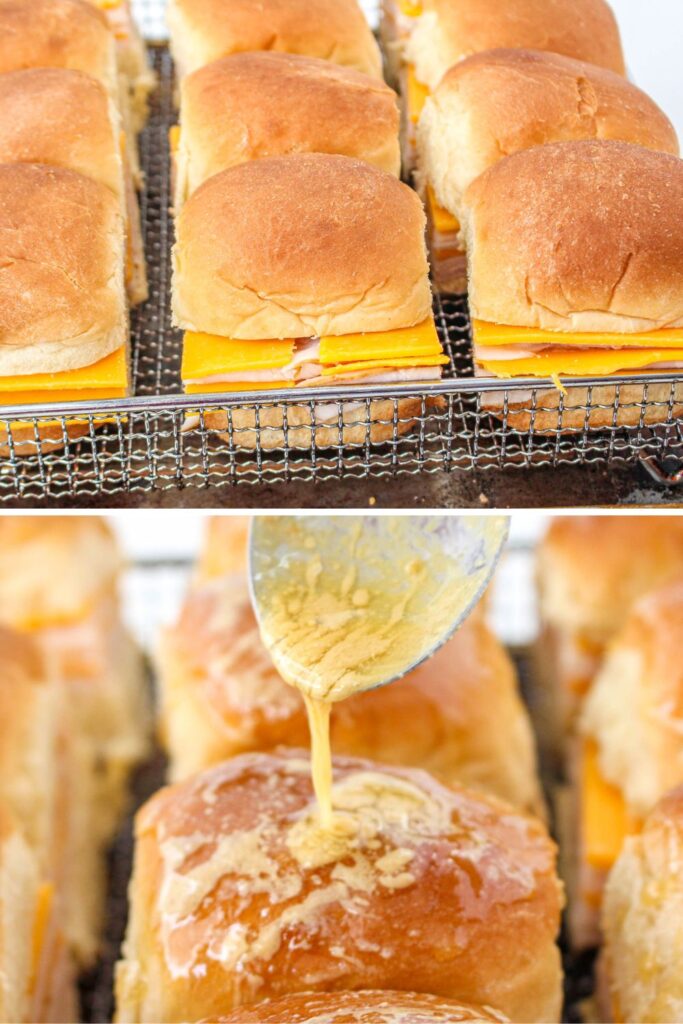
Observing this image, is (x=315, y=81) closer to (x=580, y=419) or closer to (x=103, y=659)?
(x=580, y=419)

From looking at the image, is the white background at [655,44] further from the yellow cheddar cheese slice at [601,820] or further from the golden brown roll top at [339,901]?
the golden brown roll top at [339,901]

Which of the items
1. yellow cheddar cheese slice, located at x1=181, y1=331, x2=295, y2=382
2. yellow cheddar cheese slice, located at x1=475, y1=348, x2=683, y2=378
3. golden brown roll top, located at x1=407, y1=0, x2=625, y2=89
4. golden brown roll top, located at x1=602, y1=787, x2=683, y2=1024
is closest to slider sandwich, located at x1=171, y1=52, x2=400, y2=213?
golden brown roll top, located at x1=407, y1=0, x2=625, y2=89

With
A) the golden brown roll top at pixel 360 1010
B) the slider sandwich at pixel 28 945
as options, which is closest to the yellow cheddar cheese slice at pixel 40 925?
the slider sandwich at pixel 28 945

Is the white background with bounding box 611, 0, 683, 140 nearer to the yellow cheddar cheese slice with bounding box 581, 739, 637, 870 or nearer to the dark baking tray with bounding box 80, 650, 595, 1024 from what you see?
the yellow cheddar cheese slice with bounding box 581, 739, 637, 870

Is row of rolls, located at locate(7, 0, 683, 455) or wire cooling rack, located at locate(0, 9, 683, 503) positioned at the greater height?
row of rolls, located at locate(7, 0, 683, 455)

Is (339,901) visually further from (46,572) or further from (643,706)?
(46,572)

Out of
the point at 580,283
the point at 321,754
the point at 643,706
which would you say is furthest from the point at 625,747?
the point at 580,283
